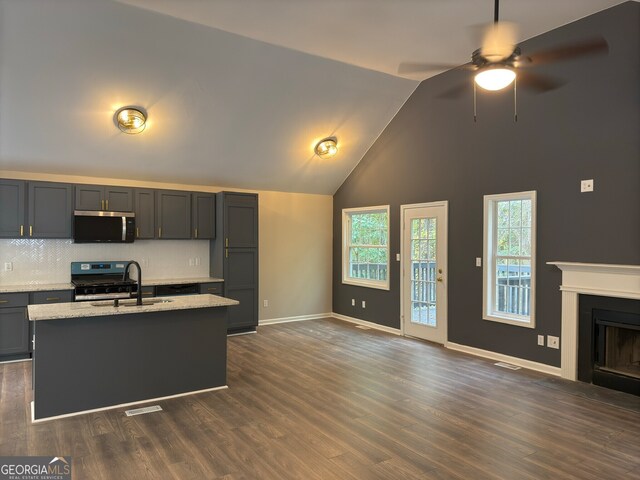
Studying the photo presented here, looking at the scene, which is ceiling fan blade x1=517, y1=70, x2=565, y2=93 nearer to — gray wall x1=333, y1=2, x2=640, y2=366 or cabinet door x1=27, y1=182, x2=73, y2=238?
gray wall x1=333, y1=2, x2=640, y2=366

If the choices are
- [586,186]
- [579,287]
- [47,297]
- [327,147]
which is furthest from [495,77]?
[47,297]

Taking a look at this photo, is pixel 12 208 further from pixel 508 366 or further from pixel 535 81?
pixel 535 81

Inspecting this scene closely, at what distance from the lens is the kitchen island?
3.62 metres

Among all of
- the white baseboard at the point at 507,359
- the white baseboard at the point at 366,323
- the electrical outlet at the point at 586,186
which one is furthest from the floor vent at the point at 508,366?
the electrical outlet at the point at 586,186

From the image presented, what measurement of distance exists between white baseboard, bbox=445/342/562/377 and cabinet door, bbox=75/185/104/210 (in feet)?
16.5

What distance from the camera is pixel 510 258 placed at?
17.4 ft

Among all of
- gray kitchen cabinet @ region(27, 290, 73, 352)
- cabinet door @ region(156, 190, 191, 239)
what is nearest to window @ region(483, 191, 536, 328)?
cabinet door @ region(156, 190, 191, 239)

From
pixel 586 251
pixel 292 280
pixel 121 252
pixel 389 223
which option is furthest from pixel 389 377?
pixel 121 252

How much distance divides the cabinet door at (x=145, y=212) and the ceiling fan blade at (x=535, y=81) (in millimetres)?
4965

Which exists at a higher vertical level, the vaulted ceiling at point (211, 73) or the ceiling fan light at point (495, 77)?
the vaulted ceiling at point (211, 73)

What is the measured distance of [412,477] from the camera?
2.75 metres

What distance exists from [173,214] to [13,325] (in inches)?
93.9

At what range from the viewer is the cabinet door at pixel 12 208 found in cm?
536

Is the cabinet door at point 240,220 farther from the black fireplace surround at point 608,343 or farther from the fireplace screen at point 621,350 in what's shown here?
the fireplace screen at point 621,350
